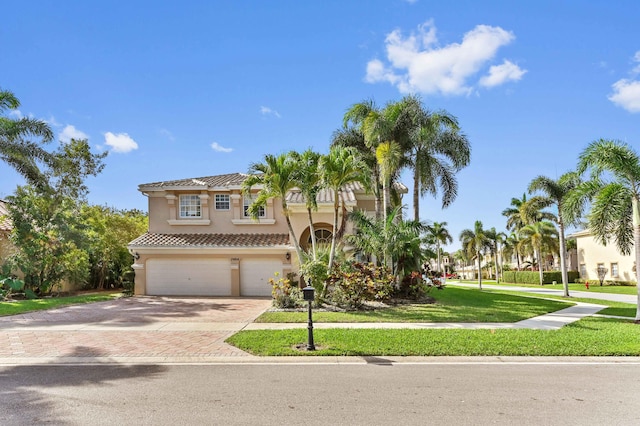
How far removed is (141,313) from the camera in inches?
612

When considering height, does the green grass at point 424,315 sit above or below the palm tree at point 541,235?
below

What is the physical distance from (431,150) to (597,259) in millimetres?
33072

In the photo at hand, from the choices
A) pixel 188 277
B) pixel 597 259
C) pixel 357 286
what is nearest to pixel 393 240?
pixel 357 286

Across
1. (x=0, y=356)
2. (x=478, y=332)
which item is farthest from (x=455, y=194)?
(x=0, y=356)

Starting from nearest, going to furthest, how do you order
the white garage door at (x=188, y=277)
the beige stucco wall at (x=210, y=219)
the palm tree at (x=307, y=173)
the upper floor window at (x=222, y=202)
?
1. the palm tree at (x=307, y=173)
2. the white garage door at (x=188, y=277)
3. the beige stucco wall at (x=210, y=219)
4. the upper floor window at (x=222, y=202)

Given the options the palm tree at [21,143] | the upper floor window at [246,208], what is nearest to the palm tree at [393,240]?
the upper floor window at [246,208]

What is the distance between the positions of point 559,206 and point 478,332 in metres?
19.3

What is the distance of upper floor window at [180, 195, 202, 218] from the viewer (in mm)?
24484

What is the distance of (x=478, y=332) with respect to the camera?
11023 mm

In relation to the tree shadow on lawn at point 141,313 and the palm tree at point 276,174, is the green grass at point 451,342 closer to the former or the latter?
the tree shadow on lawn at point 141,313

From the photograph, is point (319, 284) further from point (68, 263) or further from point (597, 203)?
point (68, 263)

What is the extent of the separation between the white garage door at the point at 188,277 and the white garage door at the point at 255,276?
32.0 inches

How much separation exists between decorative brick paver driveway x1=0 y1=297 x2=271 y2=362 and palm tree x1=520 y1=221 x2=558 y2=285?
3529 centimetres

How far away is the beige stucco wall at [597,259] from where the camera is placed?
39.7 meters
